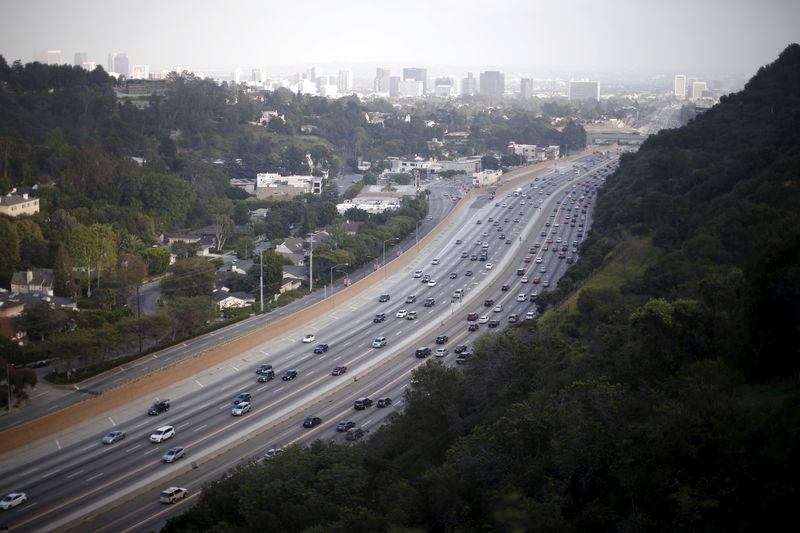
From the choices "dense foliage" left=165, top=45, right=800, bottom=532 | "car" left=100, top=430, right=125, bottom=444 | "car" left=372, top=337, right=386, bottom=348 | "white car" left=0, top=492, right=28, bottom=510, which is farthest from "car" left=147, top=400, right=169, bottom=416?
"car" left=372, top=337, right=386, bottom=348

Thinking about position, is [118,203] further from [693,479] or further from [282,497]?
[693,479]

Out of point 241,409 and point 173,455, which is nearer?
point 173,455

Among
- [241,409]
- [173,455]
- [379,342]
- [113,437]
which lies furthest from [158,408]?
[379,342]

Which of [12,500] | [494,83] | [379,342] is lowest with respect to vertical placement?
[12,500]

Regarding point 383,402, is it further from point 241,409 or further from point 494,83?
point 494,83

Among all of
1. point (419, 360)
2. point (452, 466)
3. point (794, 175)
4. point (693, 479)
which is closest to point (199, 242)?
point (419, 360)

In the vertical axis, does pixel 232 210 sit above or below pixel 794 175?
below

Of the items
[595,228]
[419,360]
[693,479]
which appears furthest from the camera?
[595,228]

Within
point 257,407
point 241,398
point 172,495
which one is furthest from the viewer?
point 241,398
